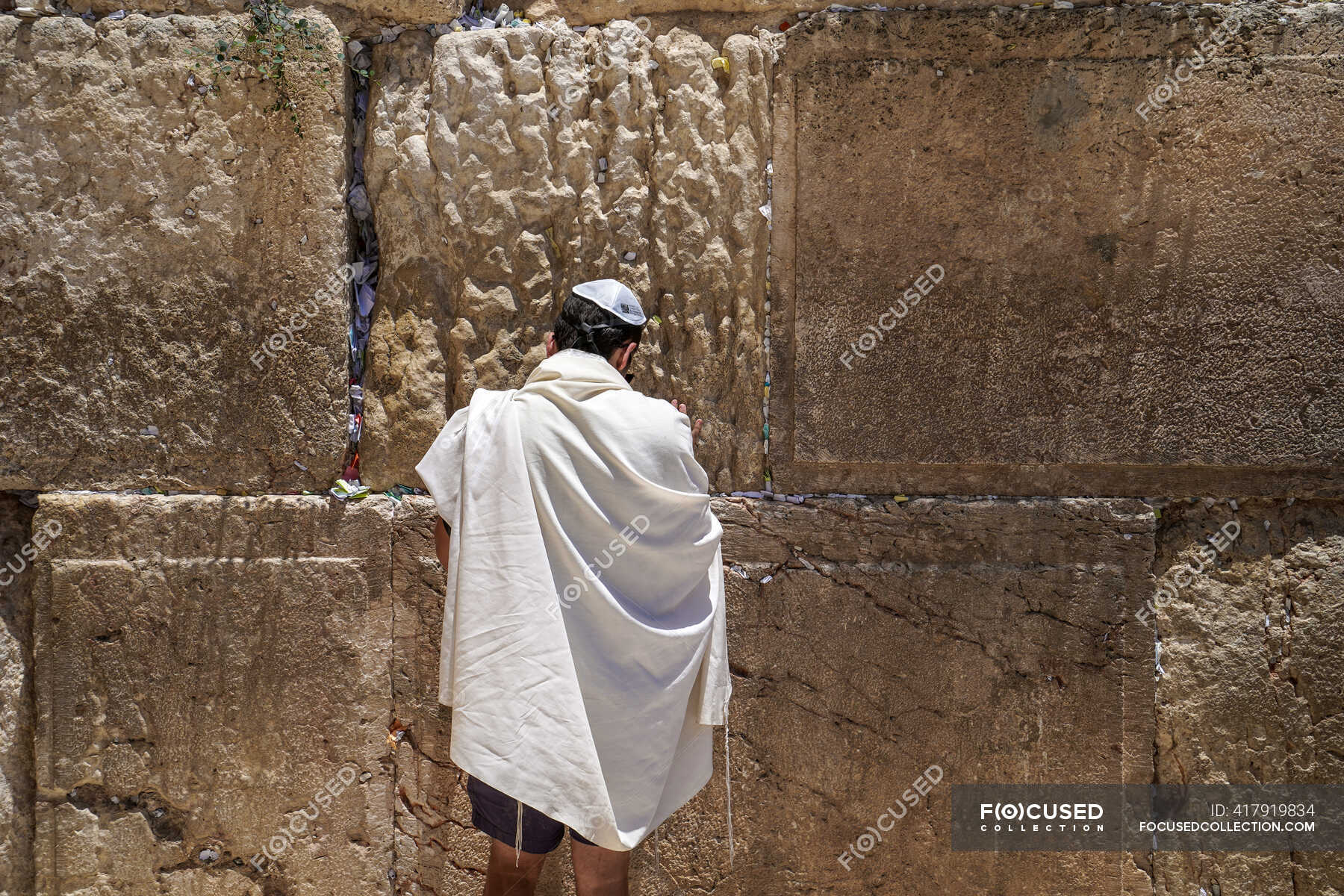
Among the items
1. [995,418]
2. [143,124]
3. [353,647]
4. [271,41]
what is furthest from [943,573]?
[143,124]

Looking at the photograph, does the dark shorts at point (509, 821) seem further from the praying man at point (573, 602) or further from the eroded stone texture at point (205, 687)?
the eroded stone texture at point (205, 687)

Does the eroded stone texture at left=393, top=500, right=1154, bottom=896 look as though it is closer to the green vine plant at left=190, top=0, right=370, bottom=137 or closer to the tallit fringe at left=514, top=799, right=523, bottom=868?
the tallit fringe at left=514, top=799, right=523, bottom=868

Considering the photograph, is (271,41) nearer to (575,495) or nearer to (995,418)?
(575,495)

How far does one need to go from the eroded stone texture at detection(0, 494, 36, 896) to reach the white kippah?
198 centimetres

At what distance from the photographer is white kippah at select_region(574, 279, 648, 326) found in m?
2.24

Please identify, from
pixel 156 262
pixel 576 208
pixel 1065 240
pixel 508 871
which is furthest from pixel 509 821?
pixel 1065 240

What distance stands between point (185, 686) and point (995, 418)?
2698 mm

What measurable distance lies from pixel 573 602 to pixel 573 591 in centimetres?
3

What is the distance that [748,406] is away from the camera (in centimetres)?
288

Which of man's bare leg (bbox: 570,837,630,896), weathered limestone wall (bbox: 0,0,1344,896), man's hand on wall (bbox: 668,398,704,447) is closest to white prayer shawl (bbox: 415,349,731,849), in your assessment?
man's bare leg (bbox: 570,837,630,896)

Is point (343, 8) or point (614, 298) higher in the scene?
point (343, 8)

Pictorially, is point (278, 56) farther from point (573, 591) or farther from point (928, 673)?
point (928, 673)

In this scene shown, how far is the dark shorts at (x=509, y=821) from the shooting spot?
6.99 feet

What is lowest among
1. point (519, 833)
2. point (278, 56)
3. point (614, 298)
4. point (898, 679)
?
point (519, 833)
